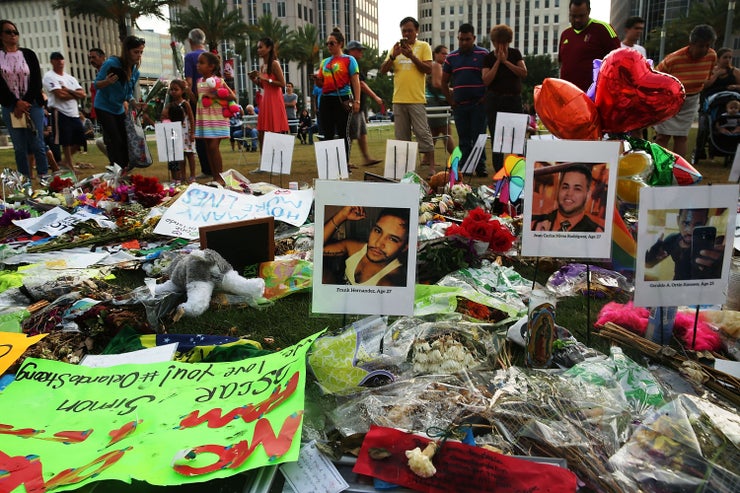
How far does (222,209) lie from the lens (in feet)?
13.6

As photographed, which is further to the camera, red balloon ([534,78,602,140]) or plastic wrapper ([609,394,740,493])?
red balloon ([534,78,602,140])

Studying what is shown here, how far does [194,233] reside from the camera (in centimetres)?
384

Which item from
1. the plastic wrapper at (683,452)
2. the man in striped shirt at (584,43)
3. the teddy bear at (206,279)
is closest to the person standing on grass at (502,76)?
the man in striped shirt at (584,43)

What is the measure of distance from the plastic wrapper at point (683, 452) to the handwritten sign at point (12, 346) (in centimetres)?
186

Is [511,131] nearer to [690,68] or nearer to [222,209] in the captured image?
[690,68]

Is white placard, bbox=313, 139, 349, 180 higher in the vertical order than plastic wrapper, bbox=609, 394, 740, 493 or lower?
higher

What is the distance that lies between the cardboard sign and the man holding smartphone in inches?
72.3

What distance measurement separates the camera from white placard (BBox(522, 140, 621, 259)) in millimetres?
1975

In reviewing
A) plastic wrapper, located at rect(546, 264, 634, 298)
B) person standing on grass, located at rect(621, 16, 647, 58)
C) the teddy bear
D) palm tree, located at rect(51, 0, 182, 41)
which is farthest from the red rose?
palm tree, located at rect(51, 0, 182, 41)

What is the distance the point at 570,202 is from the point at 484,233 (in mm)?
957

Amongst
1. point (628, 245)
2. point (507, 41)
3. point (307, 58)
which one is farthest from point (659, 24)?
point (628, 245)

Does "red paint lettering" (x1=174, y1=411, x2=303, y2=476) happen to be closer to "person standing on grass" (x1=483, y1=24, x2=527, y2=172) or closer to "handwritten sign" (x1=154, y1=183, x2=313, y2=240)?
"handwritten sign" (x1=154, y1=183, x2=313, y2=240)

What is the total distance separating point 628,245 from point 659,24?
6187cm

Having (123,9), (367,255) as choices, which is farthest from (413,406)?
(123,9)
